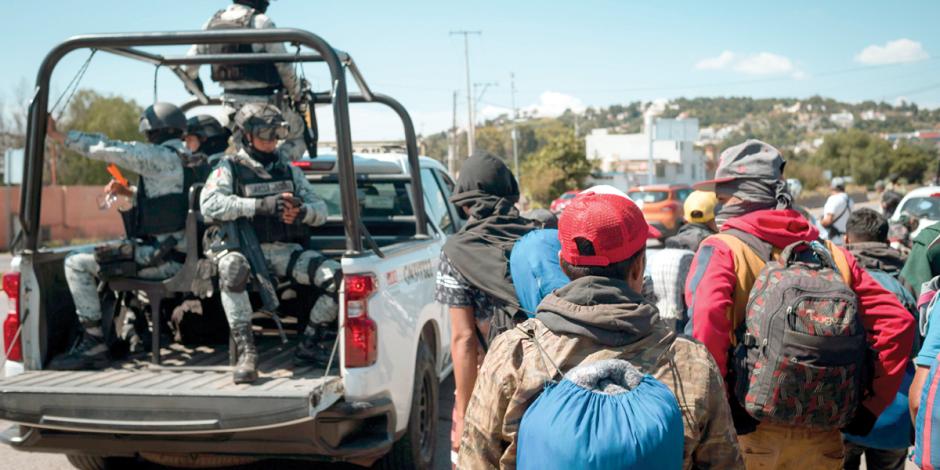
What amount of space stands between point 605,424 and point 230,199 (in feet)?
12.0

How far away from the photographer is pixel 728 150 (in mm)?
3291

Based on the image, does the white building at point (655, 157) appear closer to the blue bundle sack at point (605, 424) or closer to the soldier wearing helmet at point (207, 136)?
the soldier wearing helmet at point (207, 136)

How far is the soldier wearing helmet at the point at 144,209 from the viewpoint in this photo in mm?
4980

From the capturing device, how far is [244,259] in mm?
4789

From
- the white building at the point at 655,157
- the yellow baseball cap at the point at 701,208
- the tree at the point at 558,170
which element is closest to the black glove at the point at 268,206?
the yellow baseball cap at the point at 701,208

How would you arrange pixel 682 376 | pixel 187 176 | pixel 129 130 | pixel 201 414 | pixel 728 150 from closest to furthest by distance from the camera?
1. pixel 682 376
2. pixel 728 150
3. pixel 201 414
4. pixel 187 176
5. pixel 129 130

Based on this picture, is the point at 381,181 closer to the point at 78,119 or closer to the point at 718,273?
the point at 718,273

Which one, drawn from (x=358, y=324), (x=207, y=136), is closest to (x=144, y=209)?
(x=207, y=136)

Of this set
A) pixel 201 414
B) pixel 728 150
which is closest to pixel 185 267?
pixel 201 414

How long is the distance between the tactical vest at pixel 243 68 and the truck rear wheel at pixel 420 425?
2.51 metres

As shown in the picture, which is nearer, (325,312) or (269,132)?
(325,312)

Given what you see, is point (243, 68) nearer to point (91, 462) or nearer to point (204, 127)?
point (204, 127)

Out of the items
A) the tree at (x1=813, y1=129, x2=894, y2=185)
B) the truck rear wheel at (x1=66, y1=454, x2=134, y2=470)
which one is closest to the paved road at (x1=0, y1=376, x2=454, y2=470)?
the truck rear wheel at (x1=66, y1=454, x2=134, y2=470)

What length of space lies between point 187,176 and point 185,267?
2.81 feet
